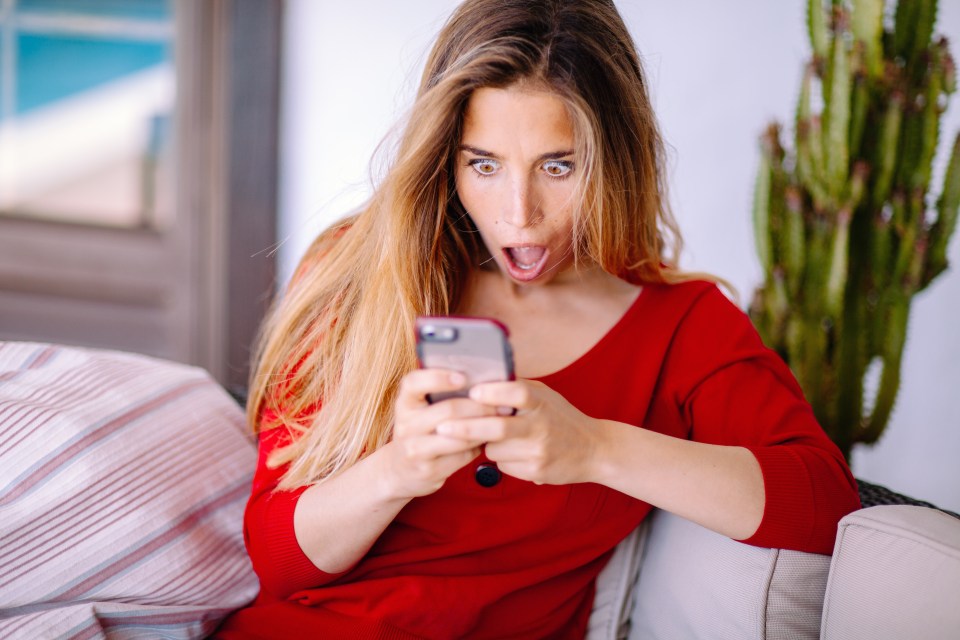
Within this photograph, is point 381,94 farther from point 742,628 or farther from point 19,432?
point 742,628

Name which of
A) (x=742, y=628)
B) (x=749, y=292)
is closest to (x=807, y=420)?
(x=742, y=628)

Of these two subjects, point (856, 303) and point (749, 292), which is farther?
point (749, 292)

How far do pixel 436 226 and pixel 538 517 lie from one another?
1.23ft

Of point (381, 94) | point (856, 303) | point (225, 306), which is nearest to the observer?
point (856, 303)

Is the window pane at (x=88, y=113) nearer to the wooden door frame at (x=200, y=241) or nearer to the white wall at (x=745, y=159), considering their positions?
the wooden door frame at (x=200, y=241)

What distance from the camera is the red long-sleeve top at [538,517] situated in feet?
3.44

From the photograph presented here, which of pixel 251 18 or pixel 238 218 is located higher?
pixel 251 18

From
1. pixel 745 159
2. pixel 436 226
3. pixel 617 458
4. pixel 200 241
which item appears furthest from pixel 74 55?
pixel 617 458

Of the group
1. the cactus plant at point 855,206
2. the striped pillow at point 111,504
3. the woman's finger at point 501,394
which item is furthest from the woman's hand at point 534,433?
the cactus plant at point 855,206

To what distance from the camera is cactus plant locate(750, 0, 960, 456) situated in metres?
1.63

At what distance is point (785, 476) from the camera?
3.17 ft

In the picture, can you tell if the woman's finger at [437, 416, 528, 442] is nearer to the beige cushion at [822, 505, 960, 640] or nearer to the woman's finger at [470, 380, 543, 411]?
the woman's finger at [470, 380, 543, 411]

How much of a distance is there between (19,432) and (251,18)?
1.97 meters

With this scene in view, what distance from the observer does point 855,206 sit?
1.66 metres
